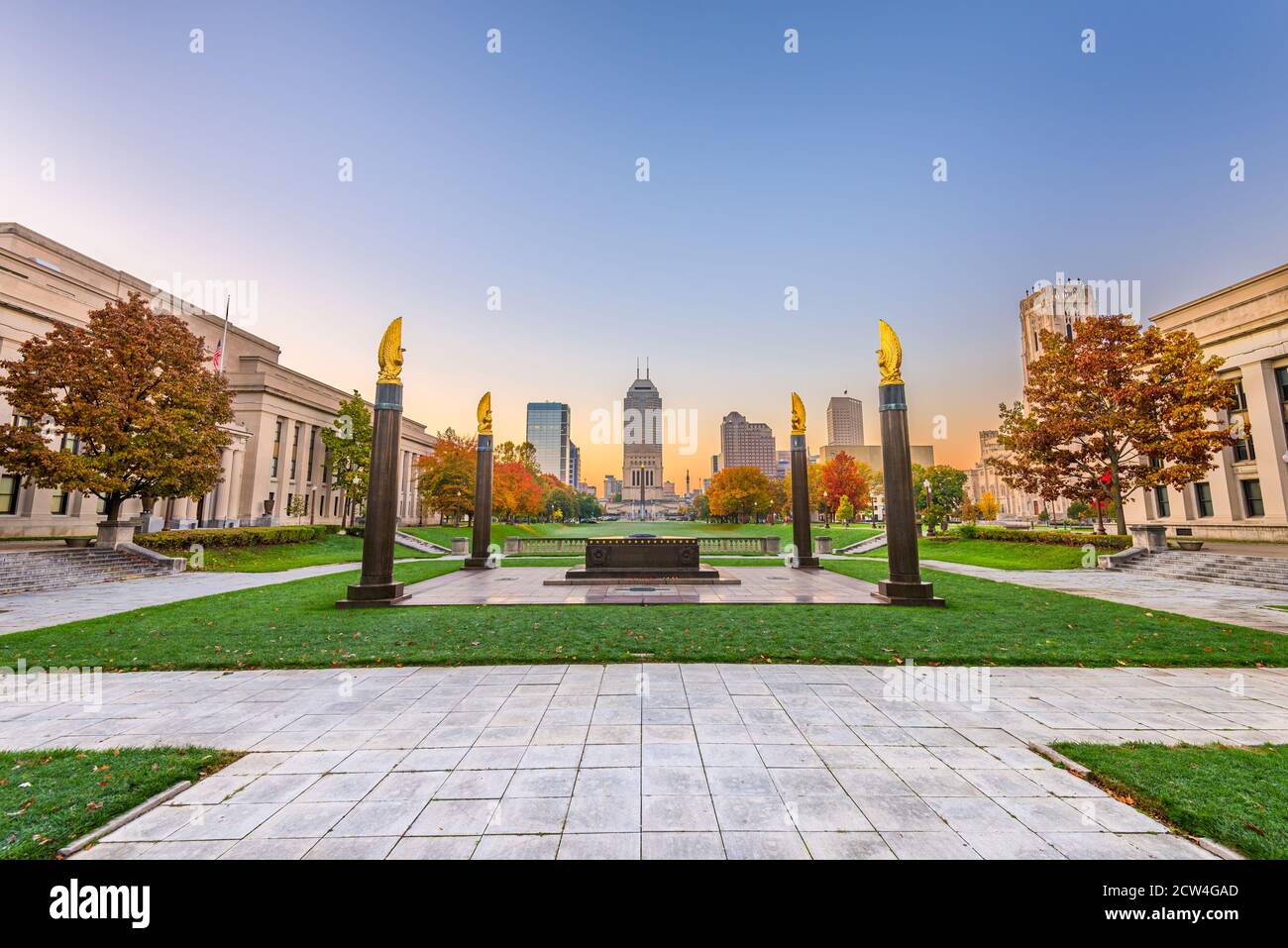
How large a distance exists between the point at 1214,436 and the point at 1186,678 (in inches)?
979

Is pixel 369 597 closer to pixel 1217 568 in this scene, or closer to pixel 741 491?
pixel 1217 568

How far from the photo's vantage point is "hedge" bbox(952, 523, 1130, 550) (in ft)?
79.0

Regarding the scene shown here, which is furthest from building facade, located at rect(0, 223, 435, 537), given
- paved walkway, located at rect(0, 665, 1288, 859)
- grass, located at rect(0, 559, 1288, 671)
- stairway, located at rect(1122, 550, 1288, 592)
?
stairway, located at rect(1122, 550, 1288, 592)

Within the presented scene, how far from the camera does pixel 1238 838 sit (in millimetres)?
3248

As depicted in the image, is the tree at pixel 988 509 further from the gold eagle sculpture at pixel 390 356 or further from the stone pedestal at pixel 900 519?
the gold eagle sculpture at pixel 390 356

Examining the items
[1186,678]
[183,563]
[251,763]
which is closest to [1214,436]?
[1186,678]

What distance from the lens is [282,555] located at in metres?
27.5

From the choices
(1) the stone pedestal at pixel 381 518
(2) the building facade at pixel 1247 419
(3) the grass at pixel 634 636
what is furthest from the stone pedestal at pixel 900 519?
(2) the building facade at pixel 1247 419

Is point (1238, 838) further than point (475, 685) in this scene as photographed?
No

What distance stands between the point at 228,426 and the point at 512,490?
79.1ft

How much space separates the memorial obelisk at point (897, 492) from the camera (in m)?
12.6

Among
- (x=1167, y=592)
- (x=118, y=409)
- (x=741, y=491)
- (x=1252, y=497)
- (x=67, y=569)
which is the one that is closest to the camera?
(x=1167, y=592)

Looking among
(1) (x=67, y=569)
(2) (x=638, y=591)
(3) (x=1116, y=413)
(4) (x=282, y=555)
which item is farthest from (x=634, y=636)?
(3) (x=1116, y=413)
